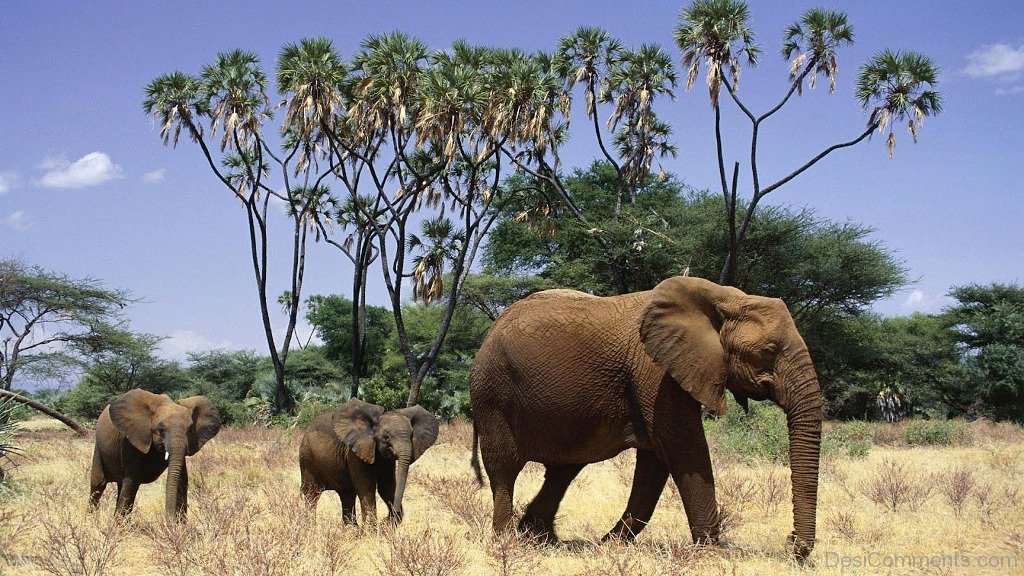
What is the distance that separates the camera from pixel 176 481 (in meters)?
9.78

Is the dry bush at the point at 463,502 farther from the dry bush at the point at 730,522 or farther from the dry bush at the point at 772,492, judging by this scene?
the dry bush at the point at 772,492

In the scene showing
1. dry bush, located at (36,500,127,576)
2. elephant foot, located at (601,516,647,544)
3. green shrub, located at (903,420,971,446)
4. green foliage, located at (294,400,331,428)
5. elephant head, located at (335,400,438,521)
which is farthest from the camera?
green foliage, located at (294,400,331,428)

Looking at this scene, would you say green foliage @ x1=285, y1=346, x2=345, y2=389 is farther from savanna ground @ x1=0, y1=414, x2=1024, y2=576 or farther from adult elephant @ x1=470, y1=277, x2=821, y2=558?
adult elephant @ x1=470, y1=277, x2=821, y2=558

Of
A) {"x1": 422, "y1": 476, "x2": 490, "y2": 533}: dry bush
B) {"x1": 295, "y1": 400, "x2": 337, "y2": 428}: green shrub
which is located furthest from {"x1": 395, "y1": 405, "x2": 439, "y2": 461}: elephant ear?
{"x1": 295, "y1": 400, "x2": 337, "y2": 428}: green shrub

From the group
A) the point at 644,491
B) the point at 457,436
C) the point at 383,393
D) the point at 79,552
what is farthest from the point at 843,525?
the point at 383,393

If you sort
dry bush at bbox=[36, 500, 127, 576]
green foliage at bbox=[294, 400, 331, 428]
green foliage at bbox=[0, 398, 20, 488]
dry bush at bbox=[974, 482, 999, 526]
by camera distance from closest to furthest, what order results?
1. dry bush at bbox=[36, 500, 127, 576]
2. green foliage at bbox=[0, 398, 20, 488]
3. dry bush at bbox=[974, 482, 999, 526]
4. green foliage at bbox=[294, 400, 331, 428]

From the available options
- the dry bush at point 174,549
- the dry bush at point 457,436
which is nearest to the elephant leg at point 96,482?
the dry bush at point 174,549

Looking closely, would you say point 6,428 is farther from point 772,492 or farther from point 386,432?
point 772,492

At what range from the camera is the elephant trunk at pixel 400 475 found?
365 inches

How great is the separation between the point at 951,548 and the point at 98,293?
3811 centimetres

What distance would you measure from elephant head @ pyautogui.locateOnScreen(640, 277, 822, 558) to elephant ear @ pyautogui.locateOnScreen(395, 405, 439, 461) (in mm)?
3954

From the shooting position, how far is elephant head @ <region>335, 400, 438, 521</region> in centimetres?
993

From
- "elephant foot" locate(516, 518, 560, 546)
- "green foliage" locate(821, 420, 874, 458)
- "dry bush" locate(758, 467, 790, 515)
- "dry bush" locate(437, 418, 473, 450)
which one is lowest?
"elephant foot" locate(516, 518, 560, 546)

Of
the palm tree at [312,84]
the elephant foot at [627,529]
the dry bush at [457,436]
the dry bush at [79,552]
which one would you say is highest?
the palm tree at [312,84]
